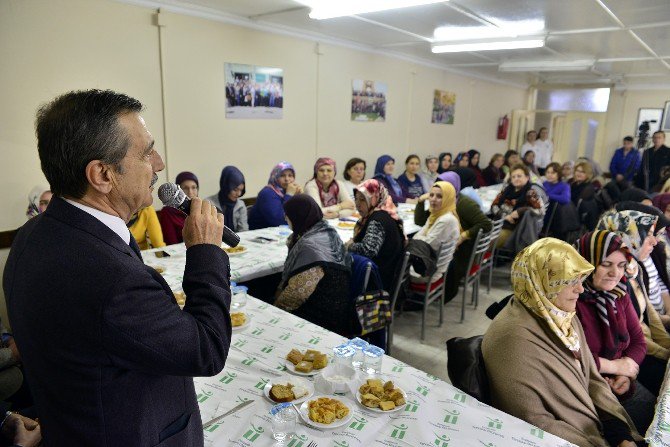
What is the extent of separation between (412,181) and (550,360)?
5.00 metres

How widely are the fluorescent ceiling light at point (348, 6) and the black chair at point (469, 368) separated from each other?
9.22 ft

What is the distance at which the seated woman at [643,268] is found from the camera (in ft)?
7.62

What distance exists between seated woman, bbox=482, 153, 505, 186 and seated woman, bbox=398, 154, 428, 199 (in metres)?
2.65

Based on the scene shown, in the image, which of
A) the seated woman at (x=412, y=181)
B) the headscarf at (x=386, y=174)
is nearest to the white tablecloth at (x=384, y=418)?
the headscarf at (x=386, y=174)

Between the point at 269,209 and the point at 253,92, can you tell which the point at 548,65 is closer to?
the point at 253,92

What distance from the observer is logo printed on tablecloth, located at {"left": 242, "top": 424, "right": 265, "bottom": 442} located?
4.15ft

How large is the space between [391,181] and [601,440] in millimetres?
4637

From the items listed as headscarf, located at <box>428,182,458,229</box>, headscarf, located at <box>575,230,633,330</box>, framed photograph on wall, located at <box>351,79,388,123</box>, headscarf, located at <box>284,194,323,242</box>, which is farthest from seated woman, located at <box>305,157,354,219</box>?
headscarf, located at <box>575,230,633,330</box>

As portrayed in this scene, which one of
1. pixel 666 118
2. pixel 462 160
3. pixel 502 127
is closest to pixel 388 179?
pixel 462 160

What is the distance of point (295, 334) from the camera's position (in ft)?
6.31

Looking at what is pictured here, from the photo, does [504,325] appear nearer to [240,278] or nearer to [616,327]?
[616,327]

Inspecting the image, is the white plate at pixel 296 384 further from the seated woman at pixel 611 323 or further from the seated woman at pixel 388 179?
the seated woman at pixel 388 179

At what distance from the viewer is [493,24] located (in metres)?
4.40

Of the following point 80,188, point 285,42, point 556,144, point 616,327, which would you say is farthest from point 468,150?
point 80,188
